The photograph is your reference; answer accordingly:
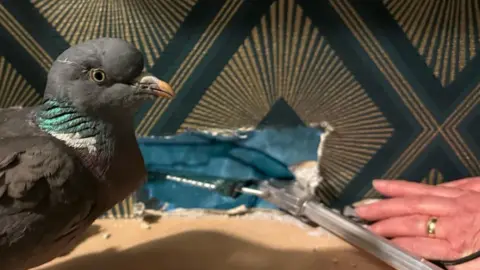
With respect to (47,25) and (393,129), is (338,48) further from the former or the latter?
(47,25)

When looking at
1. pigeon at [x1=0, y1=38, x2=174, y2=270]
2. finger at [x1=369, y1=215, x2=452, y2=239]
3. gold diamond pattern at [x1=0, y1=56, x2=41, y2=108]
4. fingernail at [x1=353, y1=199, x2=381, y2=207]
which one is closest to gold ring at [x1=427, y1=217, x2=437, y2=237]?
finger at [x1=369, y1=215, x2=452, y2=239]

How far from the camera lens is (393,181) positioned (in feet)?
2.93

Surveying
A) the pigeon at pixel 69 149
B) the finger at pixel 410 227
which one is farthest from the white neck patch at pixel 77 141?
the finger at pixel 410 227

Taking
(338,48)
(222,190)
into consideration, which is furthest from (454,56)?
(222,190)

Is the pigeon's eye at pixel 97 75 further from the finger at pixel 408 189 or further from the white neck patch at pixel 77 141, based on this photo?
the finger at pixel 408 189

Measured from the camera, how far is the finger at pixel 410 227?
0.81m

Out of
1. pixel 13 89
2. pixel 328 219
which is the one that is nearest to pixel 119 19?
pixel 13 89

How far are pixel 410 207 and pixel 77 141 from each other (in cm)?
51

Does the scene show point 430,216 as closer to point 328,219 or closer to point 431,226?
point 431,226

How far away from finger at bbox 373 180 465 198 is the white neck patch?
0.48m

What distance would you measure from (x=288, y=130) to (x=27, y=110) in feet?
1.33

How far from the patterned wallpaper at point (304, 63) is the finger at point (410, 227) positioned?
0.11 m

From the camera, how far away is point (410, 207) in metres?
0.85

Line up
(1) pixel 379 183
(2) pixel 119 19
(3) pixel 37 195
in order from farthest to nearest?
(1) pixel 379 183 → (2) pixel 119 19 → (3) pixel 37 195
